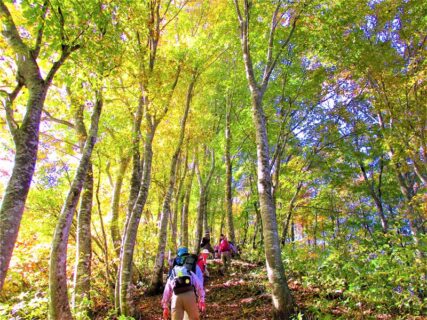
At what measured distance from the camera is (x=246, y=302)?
862cm

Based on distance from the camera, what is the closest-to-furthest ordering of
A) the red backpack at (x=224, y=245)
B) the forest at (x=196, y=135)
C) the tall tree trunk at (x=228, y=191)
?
1. the forest at (x=196, y=135)
2. the red backpack at (x=224, y=245)
3. the tall tree trunk at (x=228, y=191)

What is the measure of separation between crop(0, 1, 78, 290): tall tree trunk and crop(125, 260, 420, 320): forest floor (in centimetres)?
524

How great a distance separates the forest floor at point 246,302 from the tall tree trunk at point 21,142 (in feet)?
17.2

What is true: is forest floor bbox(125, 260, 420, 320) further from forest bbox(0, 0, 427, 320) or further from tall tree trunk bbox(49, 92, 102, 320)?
tall tree trunk bbox(49, 92, 102, 320)

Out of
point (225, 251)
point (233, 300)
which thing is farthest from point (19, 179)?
point (225, 251)

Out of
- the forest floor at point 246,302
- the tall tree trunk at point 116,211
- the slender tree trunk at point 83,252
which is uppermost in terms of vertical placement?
the tall tree trunk at point 116,211

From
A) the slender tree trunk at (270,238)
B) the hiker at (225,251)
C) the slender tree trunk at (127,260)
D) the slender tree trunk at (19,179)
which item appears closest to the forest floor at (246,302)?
the slender tree trunk at (270,238)

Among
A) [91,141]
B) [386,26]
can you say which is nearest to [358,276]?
[91,141]

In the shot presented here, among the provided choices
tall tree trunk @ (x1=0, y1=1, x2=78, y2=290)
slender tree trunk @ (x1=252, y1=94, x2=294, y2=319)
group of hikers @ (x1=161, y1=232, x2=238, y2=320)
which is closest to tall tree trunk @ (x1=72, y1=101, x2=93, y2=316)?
group of hikers @ (x1=161, y1=232, x2=238, y2=320)

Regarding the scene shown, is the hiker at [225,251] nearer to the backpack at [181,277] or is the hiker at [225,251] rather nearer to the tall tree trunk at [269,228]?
the tall tree trunk at [269,228]

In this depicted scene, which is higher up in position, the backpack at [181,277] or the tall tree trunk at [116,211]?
the tall tree trunk at [116,211]

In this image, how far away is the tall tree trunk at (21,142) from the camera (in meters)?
4.15

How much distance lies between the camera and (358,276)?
231 inches

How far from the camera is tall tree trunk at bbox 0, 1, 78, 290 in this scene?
4148mm
